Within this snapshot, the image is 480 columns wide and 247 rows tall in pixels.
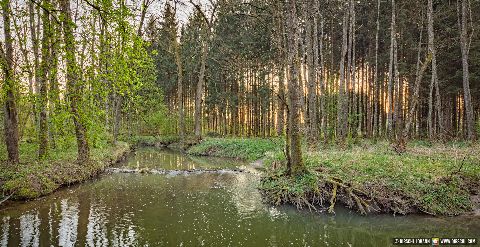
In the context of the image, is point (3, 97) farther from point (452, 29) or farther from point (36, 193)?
point (452, 29)

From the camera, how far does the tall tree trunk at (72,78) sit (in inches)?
368

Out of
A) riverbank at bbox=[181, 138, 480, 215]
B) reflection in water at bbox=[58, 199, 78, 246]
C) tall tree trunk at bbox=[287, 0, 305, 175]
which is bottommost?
reflection in water at bbox=[58, 199, 78, 246]

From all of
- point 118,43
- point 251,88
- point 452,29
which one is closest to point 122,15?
point 118,43

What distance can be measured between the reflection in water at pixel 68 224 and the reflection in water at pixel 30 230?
19.8 inches

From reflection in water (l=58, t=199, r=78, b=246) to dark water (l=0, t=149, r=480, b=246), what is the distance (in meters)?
0.02

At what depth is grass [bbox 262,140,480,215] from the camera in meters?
10.2

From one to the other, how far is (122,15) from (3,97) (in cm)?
832

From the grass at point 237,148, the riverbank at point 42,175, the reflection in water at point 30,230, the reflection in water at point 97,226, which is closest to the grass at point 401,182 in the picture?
the reflection in water at point 97,226

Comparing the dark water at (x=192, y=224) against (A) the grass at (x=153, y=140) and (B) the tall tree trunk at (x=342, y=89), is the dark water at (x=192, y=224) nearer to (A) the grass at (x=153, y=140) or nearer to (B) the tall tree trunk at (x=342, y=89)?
(B) the tall tree trunk at (x=342, y=89)

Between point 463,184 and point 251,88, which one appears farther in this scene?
point 251,88

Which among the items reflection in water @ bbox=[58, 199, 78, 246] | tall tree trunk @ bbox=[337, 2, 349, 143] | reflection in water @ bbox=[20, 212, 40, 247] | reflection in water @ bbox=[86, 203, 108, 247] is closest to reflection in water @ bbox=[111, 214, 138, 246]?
reflection in water @ bbox=[86, 203, 108, 247]

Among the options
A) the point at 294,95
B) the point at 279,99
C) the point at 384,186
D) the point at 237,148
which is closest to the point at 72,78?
the point at 294,95

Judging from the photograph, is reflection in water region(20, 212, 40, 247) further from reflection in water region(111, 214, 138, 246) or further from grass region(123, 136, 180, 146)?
grass region(123, 136, 180, 146)

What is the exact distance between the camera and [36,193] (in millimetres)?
11781
